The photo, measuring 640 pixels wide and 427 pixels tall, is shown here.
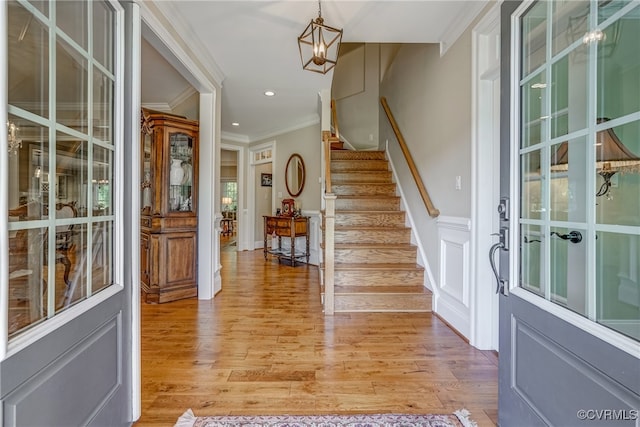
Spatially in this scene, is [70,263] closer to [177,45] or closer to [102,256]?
[102,256]

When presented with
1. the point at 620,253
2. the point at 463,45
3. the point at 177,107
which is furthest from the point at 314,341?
the point at 177,107

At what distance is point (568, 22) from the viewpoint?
1.12m

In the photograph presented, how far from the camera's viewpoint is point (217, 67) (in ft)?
10.8

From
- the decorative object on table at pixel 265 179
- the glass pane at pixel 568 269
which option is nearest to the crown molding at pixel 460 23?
the glass pane at pixel 568 269

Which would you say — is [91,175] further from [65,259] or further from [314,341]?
[314,341]

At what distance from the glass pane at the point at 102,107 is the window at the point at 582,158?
5.90ft

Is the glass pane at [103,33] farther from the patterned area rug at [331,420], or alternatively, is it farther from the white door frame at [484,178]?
the white door frame at [484,178]

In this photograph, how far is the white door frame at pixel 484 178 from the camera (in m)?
2.23

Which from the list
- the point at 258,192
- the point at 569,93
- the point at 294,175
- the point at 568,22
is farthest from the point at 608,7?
the point at 258,192

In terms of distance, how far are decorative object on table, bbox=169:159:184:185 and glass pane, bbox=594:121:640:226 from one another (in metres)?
3.46

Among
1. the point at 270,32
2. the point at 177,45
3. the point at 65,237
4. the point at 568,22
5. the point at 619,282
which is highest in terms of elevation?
the point at 270,32

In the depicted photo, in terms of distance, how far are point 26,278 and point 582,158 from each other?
1857 mm

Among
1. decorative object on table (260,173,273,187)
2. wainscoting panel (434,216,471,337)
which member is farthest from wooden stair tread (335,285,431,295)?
decorative object on table (260,173,273,187)

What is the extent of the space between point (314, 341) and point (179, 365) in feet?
3.13
